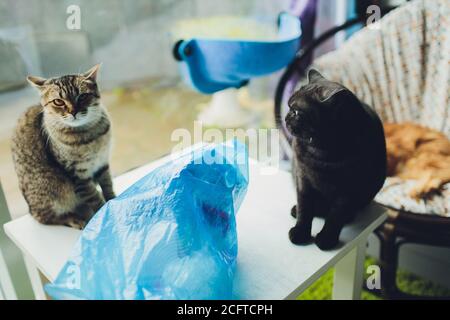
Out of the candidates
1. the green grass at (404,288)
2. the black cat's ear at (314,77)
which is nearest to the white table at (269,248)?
the green grass at (404,288)

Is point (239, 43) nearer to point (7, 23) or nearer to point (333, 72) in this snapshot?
point (333, 72)

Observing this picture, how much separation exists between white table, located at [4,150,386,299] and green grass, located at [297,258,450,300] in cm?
23

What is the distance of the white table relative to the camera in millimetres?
729

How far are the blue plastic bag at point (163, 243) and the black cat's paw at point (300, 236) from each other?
0.16 metres

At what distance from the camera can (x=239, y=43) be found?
4.34 ft

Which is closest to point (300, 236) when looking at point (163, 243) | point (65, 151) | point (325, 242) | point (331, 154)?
point (325, 242)

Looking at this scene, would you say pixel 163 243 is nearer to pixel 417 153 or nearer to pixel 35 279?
pixel 35 279

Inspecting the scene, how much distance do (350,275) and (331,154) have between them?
418 mm

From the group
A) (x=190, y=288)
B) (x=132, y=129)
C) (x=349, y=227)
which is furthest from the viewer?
(x=132, y=129)

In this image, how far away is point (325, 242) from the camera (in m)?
0.79

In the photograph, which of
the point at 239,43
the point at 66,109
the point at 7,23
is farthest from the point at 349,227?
the point at 7,23

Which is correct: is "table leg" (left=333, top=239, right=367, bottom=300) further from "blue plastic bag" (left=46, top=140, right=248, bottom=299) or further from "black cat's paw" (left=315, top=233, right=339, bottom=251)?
"blue plastic bag" (left=46, top=140, right=248, bottom=299)

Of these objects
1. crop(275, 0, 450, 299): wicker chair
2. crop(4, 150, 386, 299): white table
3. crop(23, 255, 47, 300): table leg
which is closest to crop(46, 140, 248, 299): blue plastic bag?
crop(4, 150, 386, 299): white table
